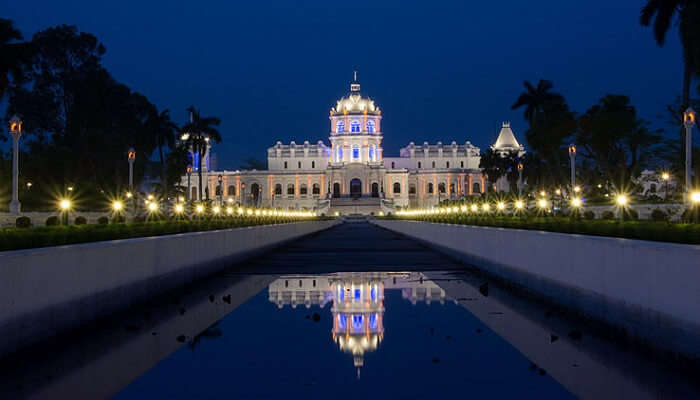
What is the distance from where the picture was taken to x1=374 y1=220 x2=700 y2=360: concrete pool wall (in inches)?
303

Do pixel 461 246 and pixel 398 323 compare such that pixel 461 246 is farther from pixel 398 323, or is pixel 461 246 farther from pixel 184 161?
pixel 184 161

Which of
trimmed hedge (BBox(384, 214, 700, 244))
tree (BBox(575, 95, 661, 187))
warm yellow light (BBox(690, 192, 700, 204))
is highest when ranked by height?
tree (BBox(575, 95, 661, 187))

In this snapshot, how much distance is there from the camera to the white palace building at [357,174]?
183375 millimetres

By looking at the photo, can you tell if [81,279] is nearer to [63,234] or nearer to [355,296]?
[63,234]

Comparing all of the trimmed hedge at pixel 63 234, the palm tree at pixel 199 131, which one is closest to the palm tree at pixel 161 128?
the palm tree at pixel 199 131

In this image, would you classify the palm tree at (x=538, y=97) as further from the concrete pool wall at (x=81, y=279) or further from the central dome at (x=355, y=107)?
the central dome at (x=355, y=107)

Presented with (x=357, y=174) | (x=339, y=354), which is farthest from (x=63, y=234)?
(x=357, y=174)

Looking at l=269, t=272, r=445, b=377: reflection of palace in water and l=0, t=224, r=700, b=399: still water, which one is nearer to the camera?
l=0, t=224, r=700, b=399: still water

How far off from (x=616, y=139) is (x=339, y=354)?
213 ft

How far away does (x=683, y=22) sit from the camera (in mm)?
43406

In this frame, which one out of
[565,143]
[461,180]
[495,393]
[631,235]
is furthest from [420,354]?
[461,180]

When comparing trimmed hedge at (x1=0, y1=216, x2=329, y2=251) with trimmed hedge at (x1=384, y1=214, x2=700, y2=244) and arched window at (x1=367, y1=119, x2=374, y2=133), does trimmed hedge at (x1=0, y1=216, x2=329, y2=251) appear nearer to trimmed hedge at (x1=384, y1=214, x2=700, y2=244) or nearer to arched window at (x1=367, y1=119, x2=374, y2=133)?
trimmed hedge at (x1=384, y1=214, x2=700, y2=244)

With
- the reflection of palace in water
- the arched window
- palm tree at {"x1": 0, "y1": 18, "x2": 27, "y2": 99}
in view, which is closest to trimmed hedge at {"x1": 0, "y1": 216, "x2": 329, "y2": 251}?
the reflection of palace in water

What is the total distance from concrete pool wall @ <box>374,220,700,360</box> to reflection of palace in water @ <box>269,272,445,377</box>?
1.72m
